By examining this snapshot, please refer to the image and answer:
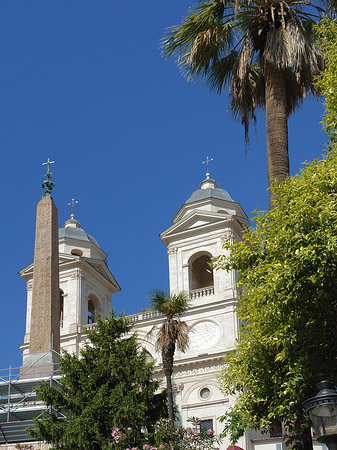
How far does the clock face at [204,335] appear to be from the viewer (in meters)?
41.6

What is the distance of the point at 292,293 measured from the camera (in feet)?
50.4

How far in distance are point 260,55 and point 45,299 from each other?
1086 cm

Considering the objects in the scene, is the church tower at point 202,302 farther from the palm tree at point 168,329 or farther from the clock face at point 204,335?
the palm tree at point 168,329

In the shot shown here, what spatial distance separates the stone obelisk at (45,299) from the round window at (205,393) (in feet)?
51.2

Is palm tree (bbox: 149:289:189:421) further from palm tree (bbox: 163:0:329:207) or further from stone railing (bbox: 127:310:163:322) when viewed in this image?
stone railing (bbox: 127:310:163:322)

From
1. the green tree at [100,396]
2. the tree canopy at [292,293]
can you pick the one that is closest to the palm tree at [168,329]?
the green tree at [100,396]

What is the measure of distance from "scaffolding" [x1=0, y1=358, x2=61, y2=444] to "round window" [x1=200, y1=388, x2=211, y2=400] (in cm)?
1461

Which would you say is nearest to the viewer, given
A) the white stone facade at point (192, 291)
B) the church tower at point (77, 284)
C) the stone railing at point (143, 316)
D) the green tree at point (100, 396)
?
the green tree at point (100, 396)

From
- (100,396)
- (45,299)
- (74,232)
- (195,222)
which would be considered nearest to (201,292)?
(195,222)

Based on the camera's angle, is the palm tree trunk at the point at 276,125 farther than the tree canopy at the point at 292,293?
Yes

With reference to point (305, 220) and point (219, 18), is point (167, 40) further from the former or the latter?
point (305, 220)

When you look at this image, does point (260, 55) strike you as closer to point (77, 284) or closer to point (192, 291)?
point (192, 291)

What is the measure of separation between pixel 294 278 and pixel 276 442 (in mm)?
21404

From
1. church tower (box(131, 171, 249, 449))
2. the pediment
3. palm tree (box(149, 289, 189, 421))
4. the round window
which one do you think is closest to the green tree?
palm tree (box(149, 289, 189, 421))
